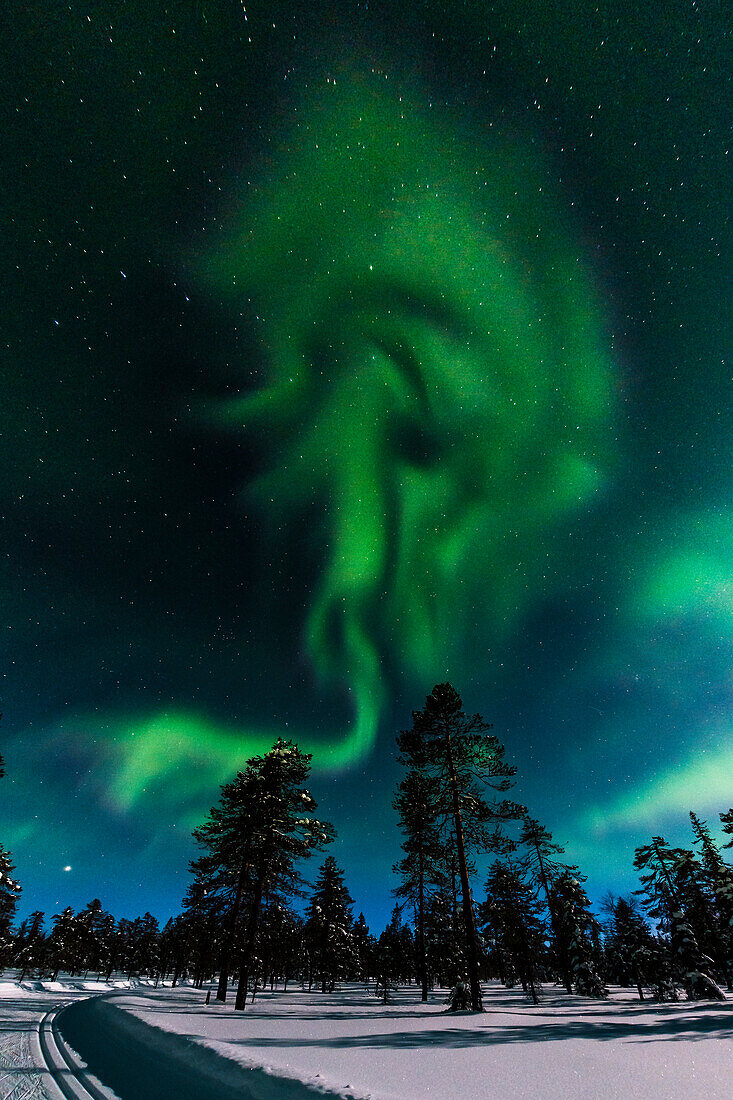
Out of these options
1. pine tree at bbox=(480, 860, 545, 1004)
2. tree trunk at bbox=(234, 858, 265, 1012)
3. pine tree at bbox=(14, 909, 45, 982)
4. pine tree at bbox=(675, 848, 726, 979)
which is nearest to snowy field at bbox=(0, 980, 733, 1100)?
tree trunk at bbox=(234, 858, 265, 1012)

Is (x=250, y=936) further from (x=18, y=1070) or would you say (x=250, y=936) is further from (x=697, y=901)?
(x=697, y=901)

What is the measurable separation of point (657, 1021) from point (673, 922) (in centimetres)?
2959

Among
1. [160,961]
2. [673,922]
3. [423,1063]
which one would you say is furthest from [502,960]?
[423,1063]

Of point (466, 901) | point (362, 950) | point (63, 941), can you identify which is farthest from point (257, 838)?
point (63, 941)

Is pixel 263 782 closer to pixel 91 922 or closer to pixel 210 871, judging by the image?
pixel 210 871

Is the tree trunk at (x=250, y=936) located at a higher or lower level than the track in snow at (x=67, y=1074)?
higher

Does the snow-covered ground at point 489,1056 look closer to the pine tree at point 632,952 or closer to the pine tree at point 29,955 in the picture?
the pine tree at point 632,952

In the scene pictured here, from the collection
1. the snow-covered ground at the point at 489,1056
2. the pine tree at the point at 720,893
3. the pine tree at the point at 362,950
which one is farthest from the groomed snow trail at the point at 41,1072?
the pine tree at the point at 362,950

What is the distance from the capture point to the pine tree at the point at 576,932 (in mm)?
34000

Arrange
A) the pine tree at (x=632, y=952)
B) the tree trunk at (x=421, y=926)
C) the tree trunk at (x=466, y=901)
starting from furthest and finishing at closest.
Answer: the pine tree at (x=632, y=952) → the tree trunk at (x=421, y=926) → the tree trunk at (x=466, y=901)

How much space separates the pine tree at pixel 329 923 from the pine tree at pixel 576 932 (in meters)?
21.8

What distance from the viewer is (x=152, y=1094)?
570cm

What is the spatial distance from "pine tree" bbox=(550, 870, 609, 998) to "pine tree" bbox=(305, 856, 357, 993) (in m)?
21.8

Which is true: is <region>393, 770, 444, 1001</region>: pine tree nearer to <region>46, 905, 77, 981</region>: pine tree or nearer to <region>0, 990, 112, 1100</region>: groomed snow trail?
<region>0, 990, 112, 1100</region>: groomed snow trail
